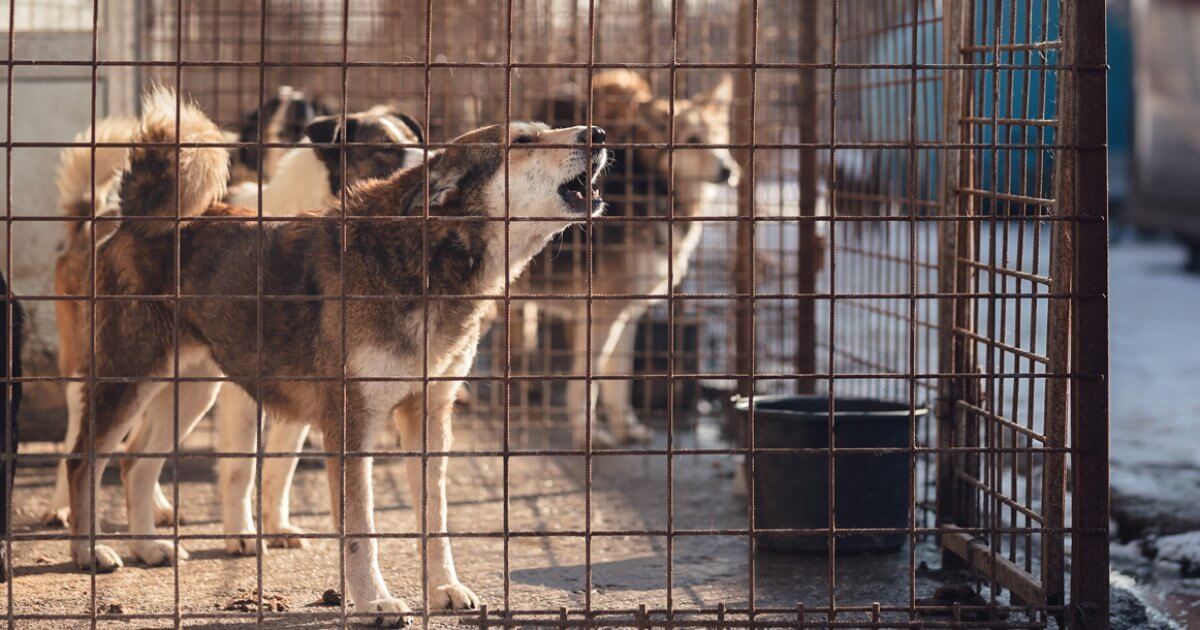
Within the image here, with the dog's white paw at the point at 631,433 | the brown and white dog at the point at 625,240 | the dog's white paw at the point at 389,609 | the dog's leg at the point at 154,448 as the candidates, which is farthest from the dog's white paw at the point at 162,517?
the dog's white paw at the point at 631,433

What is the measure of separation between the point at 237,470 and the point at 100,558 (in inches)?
24.0

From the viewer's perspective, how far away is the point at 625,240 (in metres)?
8.27

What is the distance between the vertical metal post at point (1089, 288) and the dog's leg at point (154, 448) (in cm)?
304

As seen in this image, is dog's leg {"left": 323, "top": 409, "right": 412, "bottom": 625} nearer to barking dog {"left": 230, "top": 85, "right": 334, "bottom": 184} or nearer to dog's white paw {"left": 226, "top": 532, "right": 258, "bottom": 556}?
dog's white paw {"left": 226, "top": 532, "right": 258, "bottom": 556}

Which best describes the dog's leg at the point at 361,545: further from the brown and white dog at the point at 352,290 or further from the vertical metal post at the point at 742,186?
the vertical metal post at the point at 742,186

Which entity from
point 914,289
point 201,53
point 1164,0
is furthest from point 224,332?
point 1164,0

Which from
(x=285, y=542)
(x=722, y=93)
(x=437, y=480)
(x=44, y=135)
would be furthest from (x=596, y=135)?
(x=722, y=93)

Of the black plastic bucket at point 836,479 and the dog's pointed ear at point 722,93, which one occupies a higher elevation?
the dog's pointed ear at point 722,93

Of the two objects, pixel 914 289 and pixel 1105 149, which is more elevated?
pixel 1105 149

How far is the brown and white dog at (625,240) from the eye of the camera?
812 cm

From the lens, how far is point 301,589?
16.3 ft

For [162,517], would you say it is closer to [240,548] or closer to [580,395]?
[240,548]

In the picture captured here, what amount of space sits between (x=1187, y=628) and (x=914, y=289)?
5.60 ft

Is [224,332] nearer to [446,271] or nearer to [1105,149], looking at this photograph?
[446,271]
